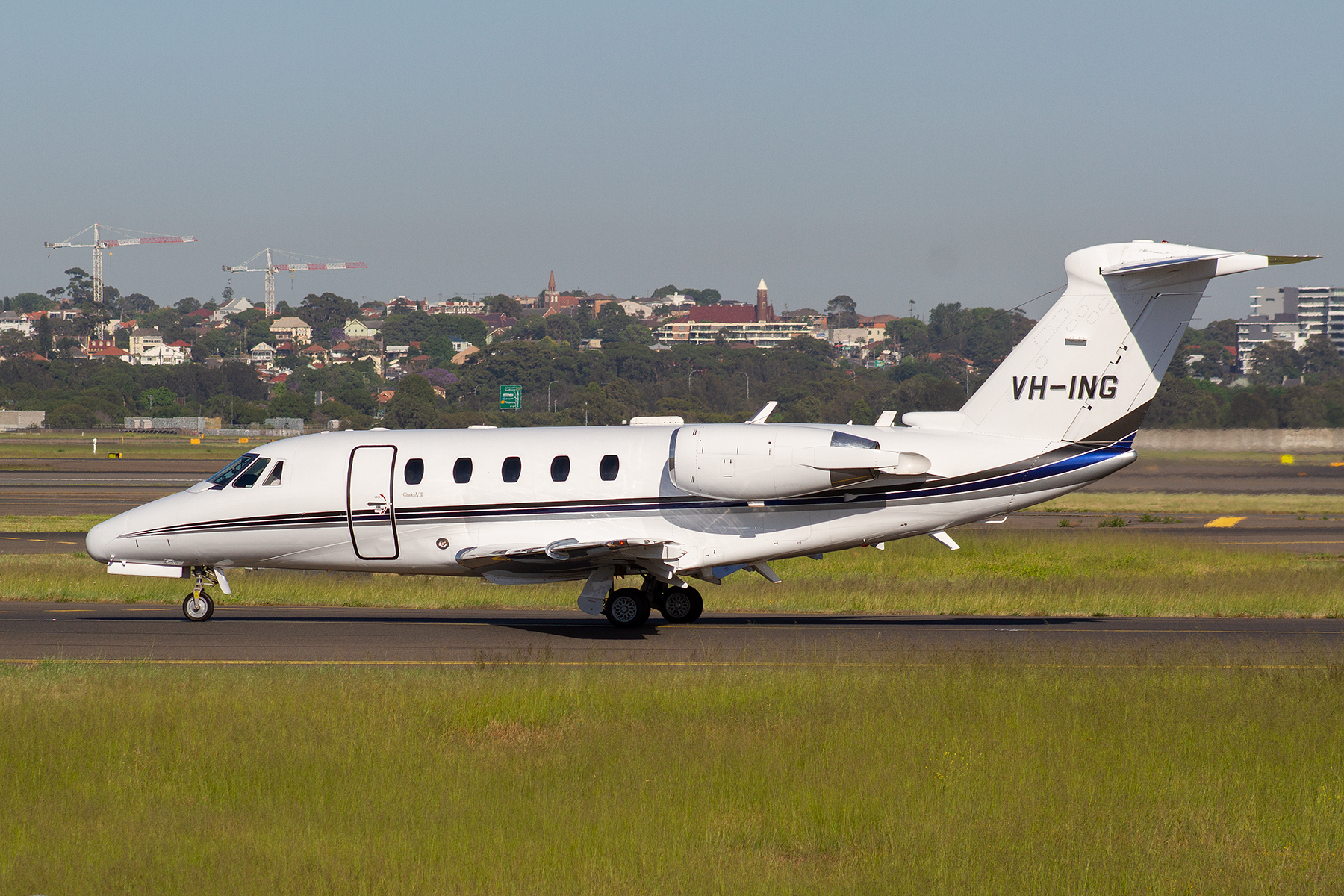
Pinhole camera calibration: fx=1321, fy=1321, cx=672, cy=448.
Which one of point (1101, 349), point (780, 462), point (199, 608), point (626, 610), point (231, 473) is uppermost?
point (1101, 349)

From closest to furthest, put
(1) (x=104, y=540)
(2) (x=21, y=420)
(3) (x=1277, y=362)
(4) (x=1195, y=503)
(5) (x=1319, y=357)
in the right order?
1. (1) (x=104, y=540)
2. (4) (x=1195, y=503)
3. (2) (x=21, y=420)
4. (5) (x=1319, y=357)
5. (3) (x=1277, y=362)

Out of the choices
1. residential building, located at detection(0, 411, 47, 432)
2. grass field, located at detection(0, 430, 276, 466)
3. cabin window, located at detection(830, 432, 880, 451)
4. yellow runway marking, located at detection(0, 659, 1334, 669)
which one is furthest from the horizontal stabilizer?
residential building, located at detection(0, 411, 47, 432)

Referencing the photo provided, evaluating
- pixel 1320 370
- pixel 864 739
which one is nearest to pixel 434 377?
pixel 1320 370

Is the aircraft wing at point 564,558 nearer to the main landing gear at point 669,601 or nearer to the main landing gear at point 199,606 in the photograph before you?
the main landing gear at point 669,601

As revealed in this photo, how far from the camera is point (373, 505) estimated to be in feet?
67.3

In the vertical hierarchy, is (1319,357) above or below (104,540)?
above

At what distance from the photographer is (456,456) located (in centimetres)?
2041

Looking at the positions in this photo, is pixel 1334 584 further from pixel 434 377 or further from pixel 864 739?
pixel 434 377

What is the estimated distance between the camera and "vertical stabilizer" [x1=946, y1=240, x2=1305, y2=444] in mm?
19266

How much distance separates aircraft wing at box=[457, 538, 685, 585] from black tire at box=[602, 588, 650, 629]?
0.51 metres

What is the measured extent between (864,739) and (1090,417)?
32.1 feet

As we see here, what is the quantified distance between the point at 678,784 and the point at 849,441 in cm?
1010

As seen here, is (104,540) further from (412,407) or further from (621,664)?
(412,407)

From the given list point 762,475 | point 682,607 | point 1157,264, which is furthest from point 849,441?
point 1157,264
